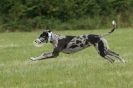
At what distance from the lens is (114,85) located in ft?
31.3

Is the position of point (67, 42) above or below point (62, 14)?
above

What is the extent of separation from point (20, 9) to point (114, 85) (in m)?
23.7

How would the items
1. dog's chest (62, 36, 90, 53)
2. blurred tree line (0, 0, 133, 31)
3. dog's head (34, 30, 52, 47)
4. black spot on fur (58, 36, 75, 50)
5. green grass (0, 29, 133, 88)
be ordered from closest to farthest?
green grass (0, 29, 133, 88)
dog's head (34, 30, 52, 47)
black spot on fur (58, 36, 75, 50)
dog's chest (62, 36, 90, 53)
blurred tree line (0, 0, 133, 31)

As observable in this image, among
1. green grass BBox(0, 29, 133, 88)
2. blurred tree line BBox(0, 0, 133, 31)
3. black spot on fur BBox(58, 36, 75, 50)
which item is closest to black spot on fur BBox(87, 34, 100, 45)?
black spot on fur BBox(58, 36, 75, 50)

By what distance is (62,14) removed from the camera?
33.7m

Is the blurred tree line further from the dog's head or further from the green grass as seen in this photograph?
the dog's head

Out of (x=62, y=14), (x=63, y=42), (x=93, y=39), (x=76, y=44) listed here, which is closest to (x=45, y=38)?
(x=63, y=42)

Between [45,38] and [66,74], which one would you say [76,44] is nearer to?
[45,38]

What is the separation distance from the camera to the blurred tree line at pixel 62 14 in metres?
32.7

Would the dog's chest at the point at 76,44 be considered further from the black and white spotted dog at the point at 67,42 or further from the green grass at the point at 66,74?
the green grass at the point at 66,74

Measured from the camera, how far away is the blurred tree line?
32719 mm

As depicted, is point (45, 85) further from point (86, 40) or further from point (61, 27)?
point (61, 27)

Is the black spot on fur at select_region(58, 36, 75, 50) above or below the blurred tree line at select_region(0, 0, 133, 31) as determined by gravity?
above

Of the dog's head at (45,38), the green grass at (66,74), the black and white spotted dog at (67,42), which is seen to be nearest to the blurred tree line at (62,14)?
the green grass at (66,74)
